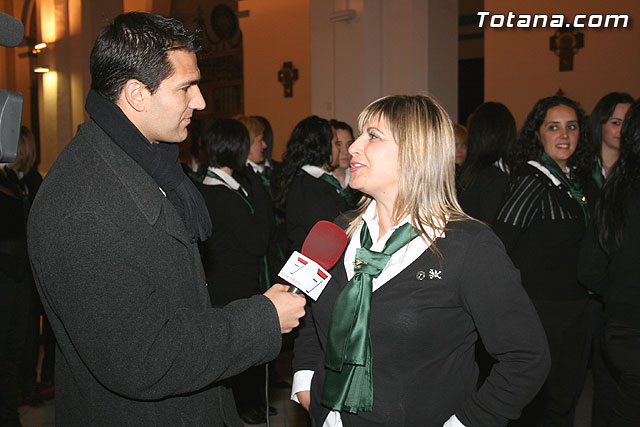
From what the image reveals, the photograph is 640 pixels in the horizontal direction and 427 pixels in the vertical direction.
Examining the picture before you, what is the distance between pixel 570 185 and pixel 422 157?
1618mm

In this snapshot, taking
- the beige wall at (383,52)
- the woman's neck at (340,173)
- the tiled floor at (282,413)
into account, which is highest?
the beige wall at (383,52)

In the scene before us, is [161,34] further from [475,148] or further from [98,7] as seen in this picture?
[98,7]

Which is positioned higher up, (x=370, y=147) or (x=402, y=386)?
(x=370, y=147)

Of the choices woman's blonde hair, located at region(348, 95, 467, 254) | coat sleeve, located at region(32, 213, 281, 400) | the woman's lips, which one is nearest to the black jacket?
woman's blonde hair, located at region(348, 95, 467, 254)

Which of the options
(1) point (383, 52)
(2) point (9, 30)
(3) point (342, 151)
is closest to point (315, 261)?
(2) point (9, 30)

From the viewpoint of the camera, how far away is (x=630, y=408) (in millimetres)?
2340

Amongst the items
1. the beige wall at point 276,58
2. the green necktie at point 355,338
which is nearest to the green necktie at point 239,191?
the green necktie at point 355,338

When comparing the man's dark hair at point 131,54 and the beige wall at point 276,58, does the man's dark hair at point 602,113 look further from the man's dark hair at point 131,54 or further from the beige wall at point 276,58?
the beige wall at point 276,58

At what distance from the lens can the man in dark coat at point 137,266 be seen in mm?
1269

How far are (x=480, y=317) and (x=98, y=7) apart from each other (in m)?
7.68

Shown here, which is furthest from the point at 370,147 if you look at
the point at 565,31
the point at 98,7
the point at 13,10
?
the point at 13,10

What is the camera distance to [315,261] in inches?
65.6

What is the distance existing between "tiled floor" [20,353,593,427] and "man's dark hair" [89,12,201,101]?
9.56ft

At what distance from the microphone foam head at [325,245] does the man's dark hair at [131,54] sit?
0.61m
